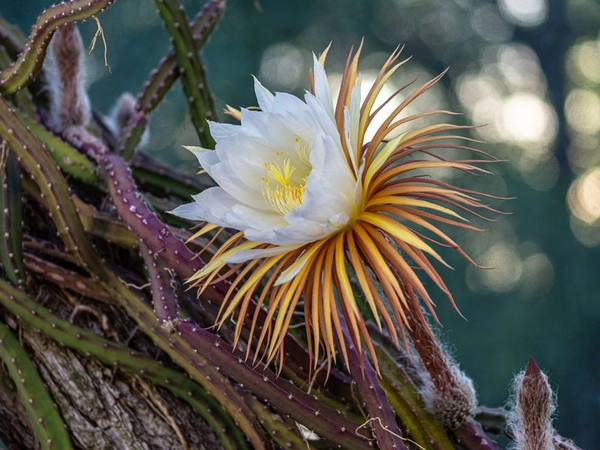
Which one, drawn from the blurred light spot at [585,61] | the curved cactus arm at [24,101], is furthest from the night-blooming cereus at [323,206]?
the blurred light spot at [585,61]

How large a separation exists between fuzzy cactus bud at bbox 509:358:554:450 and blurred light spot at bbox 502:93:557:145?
2537 mm

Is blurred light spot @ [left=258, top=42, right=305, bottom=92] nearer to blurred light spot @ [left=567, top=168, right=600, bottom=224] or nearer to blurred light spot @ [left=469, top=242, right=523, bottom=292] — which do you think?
blurred light spot @ [left=469, top=242, right=523, bottom=292]

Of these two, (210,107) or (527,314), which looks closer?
(210,107)

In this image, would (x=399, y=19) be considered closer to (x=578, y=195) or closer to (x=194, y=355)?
(x=578, y=195)

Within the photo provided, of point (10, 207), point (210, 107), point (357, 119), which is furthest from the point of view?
point (210, 107)

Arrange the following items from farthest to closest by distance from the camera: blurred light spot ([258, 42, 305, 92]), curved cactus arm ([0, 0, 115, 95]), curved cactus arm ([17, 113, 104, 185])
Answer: blurred light spot ([258, 42, 305, 92]) → curved cactus arm ([17, 113, 104, 185]) → curved cactus arm ([0, 0, 115, 95])

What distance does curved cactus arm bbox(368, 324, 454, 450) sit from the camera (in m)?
0.64

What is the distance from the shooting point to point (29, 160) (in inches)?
27.4

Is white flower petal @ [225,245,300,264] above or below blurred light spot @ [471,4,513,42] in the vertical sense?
below

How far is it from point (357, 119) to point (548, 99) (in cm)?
263

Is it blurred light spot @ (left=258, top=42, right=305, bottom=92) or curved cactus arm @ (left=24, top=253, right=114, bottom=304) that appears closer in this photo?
curved cactus arm @ (left=24, top=253, right=114, bottom=304)

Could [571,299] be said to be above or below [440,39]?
below

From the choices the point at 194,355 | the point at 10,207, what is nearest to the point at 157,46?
the point at 10,207

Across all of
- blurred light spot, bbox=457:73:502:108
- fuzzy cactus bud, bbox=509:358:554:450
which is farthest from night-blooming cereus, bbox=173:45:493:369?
blurred light spot, bbox=457:73:502:108
